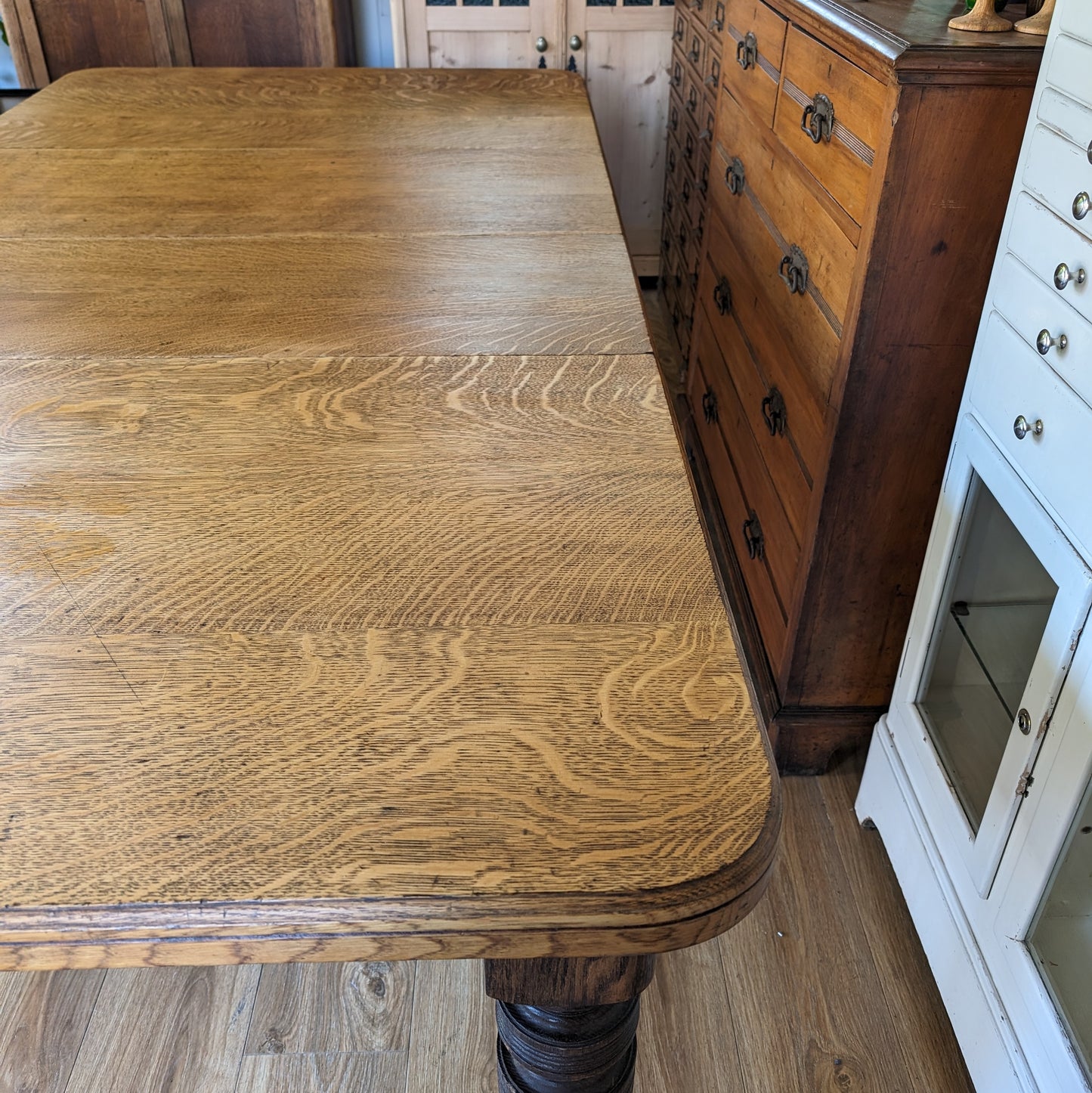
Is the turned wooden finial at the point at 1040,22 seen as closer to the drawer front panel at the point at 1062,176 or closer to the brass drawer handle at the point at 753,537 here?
the drawer front panel at the point at 1062,176

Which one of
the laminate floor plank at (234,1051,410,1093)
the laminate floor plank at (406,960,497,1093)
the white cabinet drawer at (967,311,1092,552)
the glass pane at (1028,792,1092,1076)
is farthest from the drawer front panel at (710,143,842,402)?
the laminate floor plank at (234,1051,410,1093)

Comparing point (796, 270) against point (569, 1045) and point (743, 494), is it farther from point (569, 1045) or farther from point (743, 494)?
point (569, 1045)

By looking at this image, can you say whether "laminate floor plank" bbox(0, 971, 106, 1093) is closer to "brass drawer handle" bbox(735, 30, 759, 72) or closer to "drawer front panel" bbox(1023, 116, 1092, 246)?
"drawer front panel" bbox(1023, 116, 1092, 246)

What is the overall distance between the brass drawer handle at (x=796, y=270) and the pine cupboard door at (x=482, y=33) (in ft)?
5.81

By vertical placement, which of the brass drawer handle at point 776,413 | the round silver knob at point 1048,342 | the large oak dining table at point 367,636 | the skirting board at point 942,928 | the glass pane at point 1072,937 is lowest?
the skirting board at point 942,928

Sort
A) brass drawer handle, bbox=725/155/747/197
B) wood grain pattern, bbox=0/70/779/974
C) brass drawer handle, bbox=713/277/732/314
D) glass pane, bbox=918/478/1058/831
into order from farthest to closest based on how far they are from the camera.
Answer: brass drawer handle, bbox=713/277/732/314 < brass drawer handle, bbox=725/155/747/197 < glass pane, bbox=918/478/1058/831 < wood grain pattern, bbox=0/70/779/974

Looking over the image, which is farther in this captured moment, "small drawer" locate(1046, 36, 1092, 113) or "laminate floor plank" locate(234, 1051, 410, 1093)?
"laminate floor plank" locate(234, 1051, 410, 1093)

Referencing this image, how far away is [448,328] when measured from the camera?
117 cm

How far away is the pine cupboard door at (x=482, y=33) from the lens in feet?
10.00

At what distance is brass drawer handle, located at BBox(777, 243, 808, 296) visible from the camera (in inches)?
62.7

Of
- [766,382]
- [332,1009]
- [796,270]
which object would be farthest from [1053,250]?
[332,1009]

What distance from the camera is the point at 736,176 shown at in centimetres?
206

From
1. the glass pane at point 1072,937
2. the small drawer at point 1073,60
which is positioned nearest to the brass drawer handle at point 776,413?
the small drawer at point 1073,60

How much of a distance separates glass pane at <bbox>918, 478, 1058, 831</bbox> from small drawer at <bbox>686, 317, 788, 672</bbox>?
1.07ft
